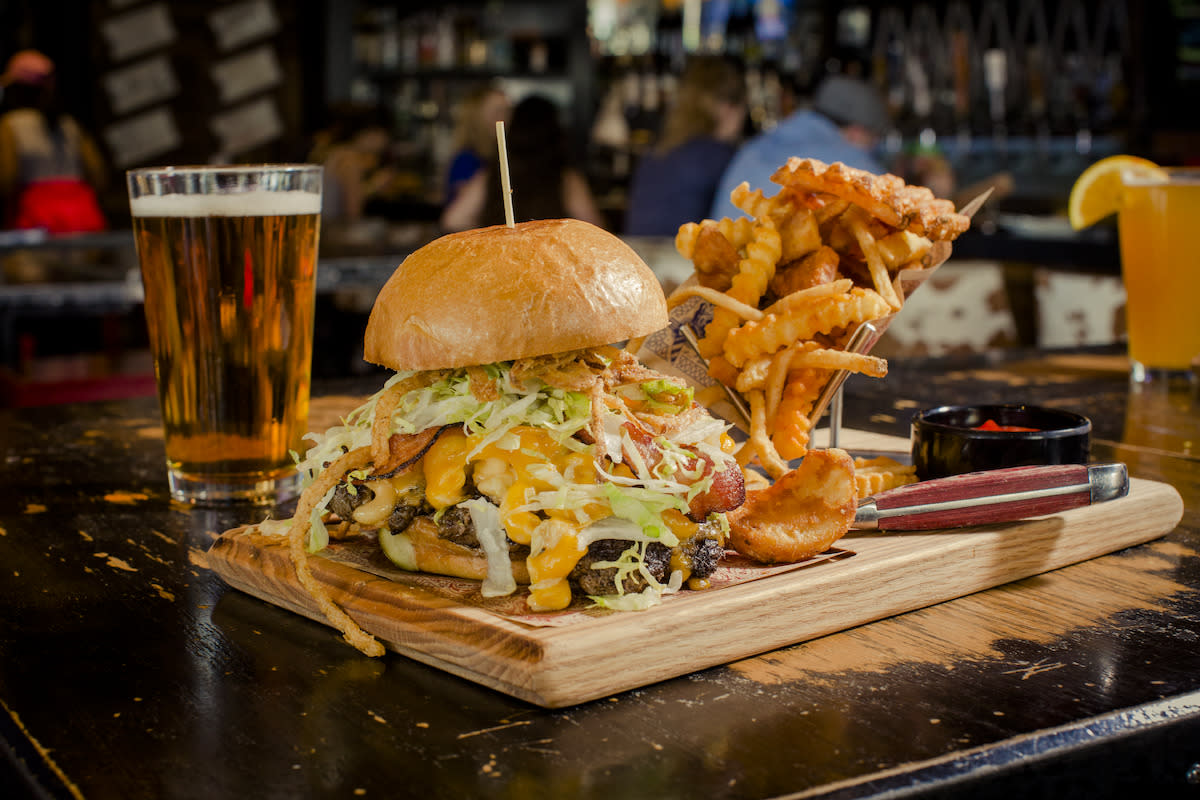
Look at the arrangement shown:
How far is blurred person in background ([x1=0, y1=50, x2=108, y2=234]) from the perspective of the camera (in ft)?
27.5

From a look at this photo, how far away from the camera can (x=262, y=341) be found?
162 cm

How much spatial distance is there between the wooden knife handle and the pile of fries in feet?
0.64

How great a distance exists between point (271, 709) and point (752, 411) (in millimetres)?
820

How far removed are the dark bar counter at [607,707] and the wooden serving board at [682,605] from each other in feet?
0.06

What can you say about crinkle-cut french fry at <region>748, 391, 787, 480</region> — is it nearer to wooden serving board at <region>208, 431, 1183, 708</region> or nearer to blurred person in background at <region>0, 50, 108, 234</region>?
wooden serving board at <region>208, 431, 1183, 708</region>

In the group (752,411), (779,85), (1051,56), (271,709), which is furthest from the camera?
(779,85)

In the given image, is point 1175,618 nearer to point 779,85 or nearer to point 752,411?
point 752,411

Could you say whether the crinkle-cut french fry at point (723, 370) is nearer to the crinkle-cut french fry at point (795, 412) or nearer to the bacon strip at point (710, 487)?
the crinkle-cut french fry at point (795, 412)

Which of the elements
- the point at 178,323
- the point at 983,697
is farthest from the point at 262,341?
the point at 983,697

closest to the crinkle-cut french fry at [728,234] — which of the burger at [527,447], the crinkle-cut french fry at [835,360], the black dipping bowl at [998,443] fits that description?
the crinkle-cut french fry at [835,360]

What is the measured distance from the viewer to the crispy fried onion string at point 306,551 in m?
1.09

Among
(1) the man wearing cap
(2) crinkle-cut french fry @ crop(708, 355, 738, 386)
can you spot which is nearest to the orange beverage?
(2) crinkle-cut french fry @ crop(708, 355, 738, 386)

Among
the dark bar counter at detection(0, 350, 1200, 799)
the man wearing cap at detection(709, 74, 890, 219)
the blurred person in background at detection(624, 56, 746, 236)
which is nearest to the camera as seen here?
the dark bar counter at detection(0, 350, 1200, 799)

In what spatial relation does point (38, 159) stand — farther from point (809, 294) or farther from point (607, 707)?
point (607, 707)
